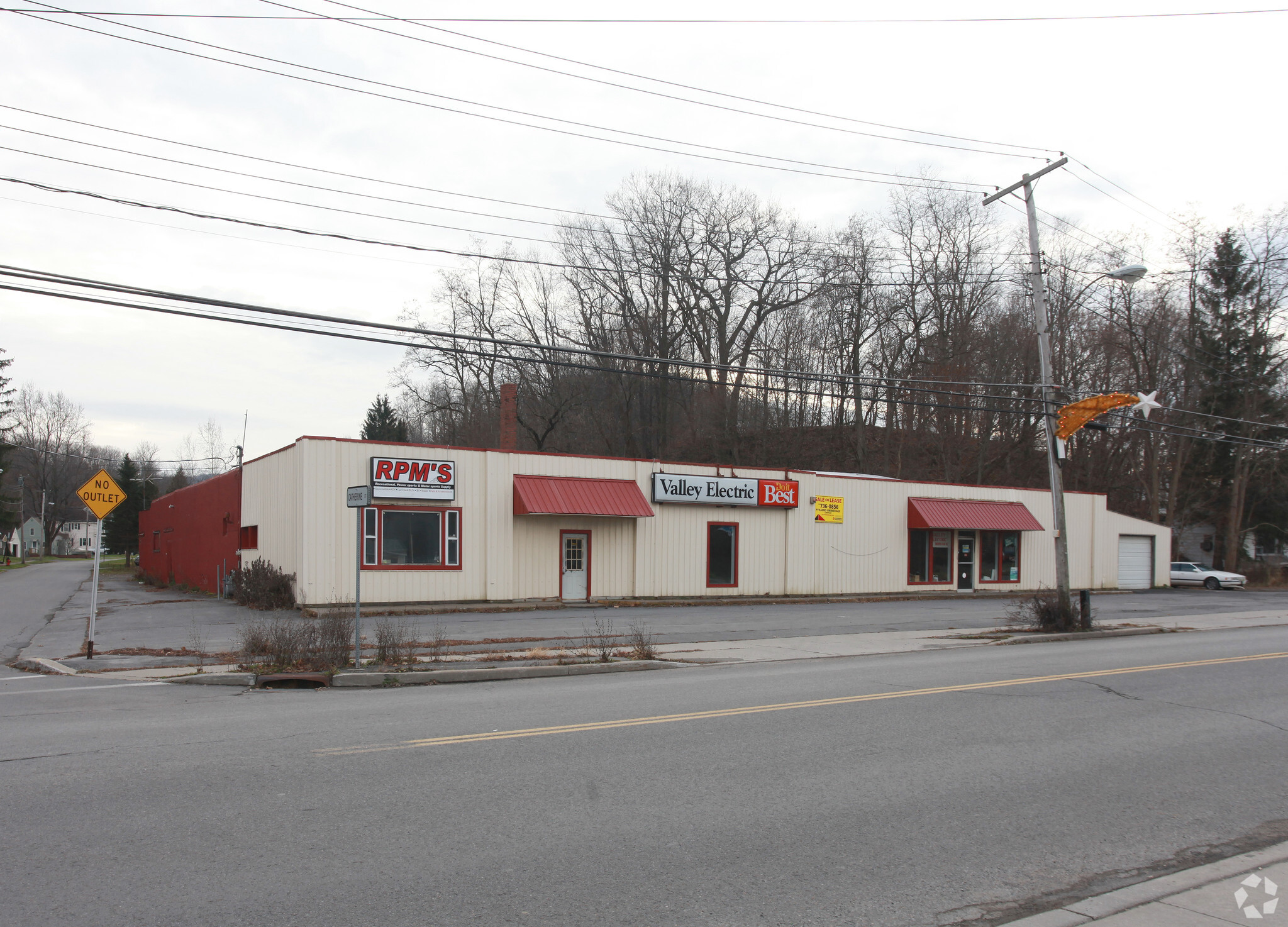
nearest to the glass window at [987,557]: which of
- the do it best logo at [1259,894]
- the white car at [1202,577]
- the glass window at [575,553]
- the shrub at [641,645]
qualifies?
the white car at [1202,577]

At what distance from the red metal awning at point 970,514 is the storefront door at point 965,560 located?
882 millimetres

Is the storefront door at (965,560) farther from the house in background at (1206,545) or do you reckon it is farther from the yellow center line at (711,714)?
the yellow center line at (711,714)

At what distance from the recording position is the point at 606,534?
2864 centimetres

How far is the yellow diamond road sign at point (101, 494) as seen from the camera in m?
14.8

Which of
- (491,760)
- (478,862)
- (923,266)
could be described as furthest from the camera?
(923,266)

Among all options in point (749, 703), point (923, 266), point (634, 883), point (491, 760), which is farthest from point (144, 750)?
point (923, 266)

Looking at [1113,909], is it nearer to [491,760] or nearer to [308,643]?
[491,760]

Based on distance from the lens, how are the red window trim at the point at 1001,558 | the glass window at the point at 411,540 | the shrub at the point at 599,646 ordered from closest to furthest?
the shrub at the point at 599,646 < the glass window at the point at 411,540 < the red window trim at the point at 1001,558

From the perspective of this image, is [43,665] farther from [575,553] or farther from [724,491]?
[724,491]

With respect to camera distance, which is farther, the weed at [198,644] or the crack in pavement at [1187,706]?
the weed at [198,644]

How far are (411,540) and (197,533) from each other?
15207 millimetres

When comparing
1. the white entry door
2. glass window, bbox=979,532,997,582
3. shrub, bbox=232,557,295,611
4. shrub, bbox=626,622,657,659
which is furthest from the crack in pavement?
glass window, bbox=979,532,997,582

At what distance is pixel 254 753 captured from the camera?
750 centimetres

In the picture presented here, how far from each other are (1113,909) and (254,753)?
6.36 m
